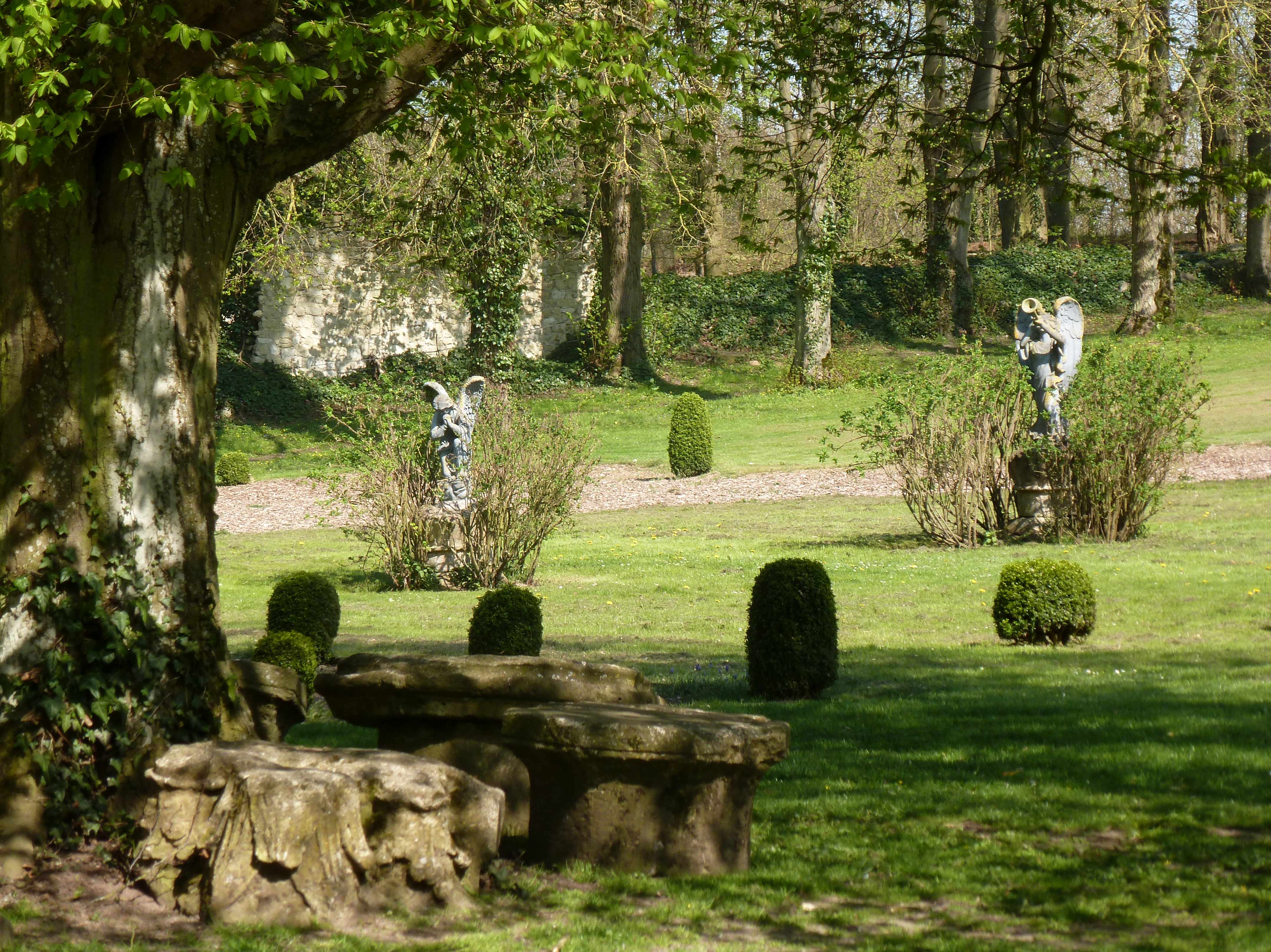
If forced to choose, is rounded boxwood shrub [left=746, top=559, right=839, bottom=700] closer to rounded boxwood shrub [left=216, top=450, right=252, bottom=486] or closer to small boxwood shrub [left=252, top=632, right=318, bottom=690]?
small boxwood shrub [left=252, top=632, right=318, bottom=690]

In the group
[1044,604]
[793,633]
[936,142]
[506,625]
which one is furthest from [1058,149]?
[506,625]

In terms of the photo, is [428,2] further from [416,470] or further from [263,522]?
[263,522]

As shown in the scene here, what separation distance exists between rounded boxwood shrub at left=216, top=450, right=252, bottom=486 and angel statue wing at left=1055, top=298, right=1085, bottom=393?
15.6 metres

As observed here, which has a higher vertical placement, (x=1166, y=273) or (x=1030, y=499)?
(x=1166, y=273)

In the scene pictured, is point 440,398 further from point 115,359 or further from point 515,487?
point 115,359

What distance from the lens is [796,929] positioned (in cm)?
440

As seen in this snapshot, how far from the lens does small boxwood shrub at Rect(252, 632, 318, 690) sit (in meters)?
8.48

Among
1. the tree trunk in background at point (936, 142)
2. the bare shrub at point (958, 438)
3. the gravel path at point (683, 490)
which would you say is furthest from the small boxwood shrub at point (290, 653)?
the gravel path at point (683, 490)

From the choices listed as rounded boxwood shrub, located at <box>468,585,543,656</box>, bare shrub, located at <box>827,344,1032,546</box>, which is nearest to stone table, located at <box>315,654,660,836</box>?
rounded boxwood shrub, located at <box>468,585,543,656</box>

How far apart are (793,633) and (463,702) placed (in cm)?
353

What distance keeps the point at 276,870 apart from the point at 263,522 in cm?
1762

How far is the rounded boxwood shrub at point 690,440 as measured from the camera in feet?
78.2

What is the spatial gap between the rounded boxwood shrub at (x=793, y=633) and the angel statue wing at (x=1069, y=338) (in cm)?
826

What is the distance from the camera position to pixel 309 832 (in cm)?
441
